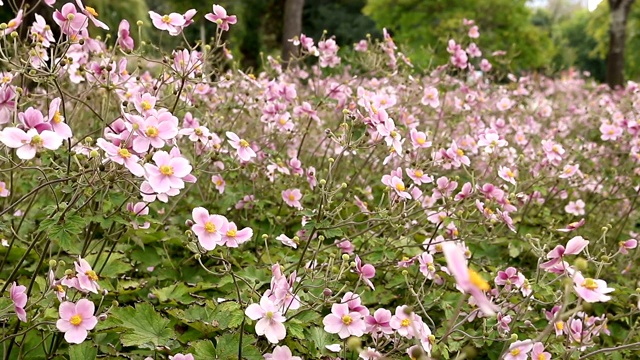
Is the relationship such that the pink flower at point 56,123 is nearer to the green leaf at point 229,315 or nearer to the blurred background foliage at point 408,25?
the green leaf at point 229,315

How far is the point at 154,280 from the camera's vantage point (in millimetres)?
2246

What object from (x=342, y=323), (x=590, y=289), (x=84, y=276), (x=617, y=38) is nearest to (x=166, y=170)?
(x=84, y=276)

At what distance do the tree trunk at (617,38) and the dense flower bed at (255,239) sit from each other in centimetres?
847

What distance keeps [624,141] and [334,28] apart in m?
18.2

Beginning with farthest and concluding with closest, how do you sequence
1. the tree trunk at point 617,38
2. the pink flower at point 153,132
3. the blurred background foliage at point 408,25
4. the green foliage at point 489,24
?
the green foliage at point 489,24, the tree trunk at point 617,38, the blurred background foliage at point 408,25, the pink flower at point 153,132

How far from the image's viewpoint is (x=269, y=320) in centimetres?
148

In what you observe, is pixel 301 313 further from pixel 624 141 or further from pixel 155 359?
pixel 624 141

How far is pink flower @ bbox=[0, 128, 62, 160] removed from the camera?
1.31 meters

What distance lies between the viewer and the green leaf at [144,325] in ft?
5.37

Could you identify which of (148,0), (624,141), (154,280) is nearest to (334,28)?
(148,0)

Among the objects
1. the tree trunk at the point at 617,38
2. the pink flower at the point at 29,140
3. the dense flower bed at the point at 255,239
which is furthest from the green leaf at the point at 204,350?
the tree trunk at the point at 617,38

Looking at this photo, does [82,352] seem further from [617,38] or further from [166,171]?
[617,38]

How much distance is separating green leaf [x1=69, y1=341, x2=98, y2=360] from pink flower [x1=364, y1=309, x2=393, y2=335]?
2.52 ft

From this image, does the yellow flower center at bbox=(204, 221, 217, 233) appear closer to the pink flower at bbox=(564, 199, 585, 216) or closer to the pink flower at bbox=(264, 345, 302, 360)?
the pink flower at bbox=(264, 345, 302, 360)
